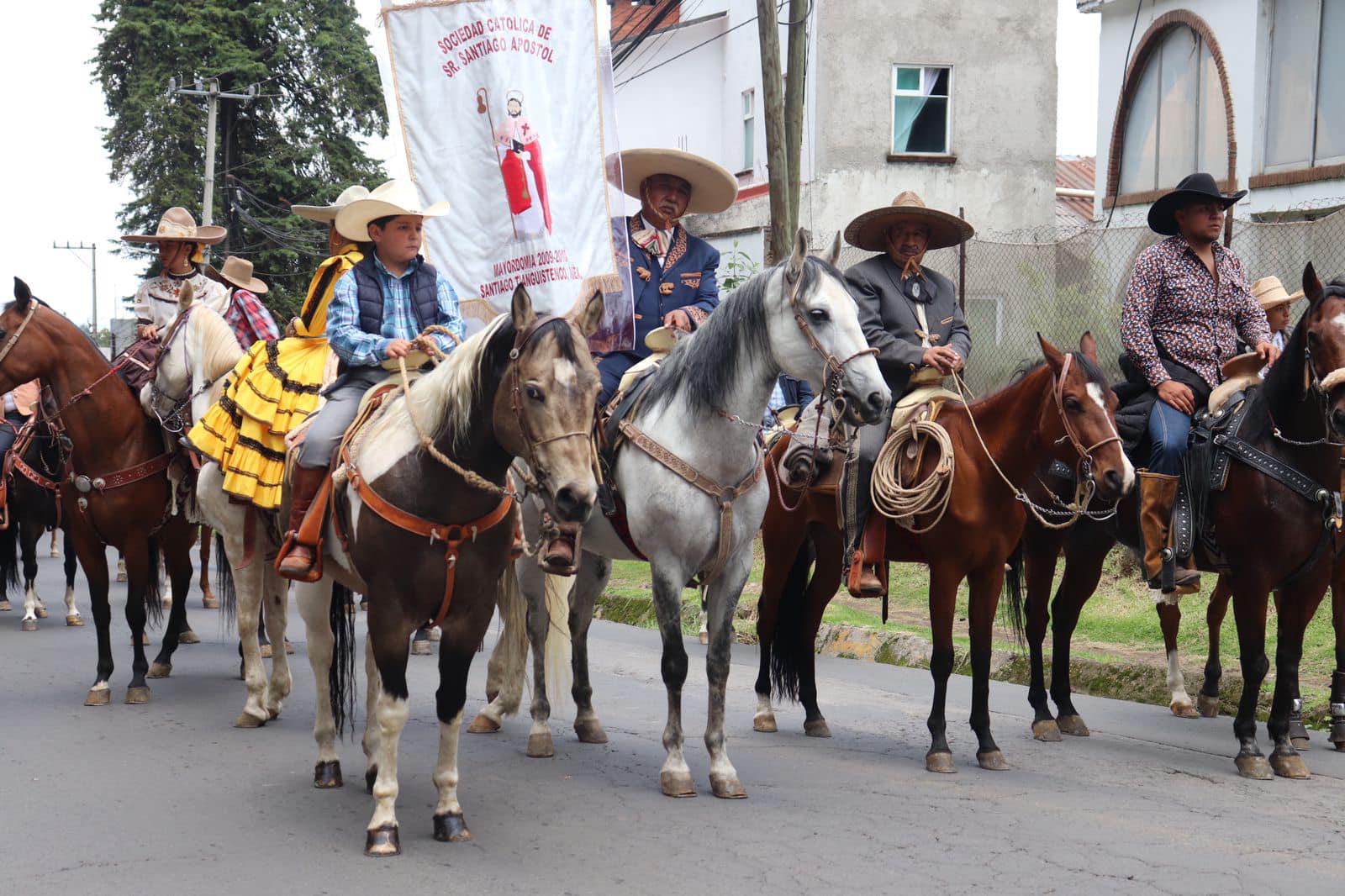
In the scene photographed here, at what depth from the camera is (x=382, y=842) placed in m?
5.41

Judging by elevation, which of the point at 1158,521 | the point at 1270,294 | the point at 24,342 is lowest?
the point at 1158,521

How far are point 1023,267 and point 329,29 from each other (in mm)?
30978

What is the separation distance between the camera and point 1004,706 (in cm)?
873

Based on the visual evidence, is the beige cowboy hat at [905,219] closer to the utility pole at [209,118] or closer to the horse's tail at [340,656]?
the horse's tail at [340,656]

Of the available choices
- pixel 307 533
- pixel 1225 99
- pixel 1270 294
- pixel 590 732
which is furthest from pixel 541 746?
pixel 1225 99

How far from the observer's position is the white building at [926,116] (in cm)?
2336

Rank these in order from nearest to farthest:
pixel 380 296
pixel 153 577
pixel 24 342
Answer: pixel 380 296 → pixel 24 342 → pixel 153 577

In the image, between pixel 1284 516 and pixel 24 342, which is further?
pixel 24 342

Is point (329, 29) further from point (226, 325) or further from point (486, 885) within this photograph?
point (486, 885)

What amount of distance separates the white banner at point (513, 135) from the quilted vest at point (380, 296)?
1.96 ft

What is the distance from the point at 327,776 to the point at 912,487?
329 cm

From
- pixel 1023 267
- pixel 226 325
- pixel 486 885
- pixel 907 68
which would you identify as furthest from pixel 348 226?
pixel 907 68

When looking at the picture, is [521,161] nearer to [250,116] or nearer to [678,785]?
[678,785]

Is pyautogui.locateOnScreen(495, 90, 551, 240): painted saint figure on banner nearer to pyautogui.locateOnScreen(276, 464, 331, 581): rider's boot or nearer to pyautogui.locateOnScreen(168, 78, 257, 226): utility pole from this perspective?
pyautogui.locateOnScreen(276, 464, 331, 581): rider's boot
